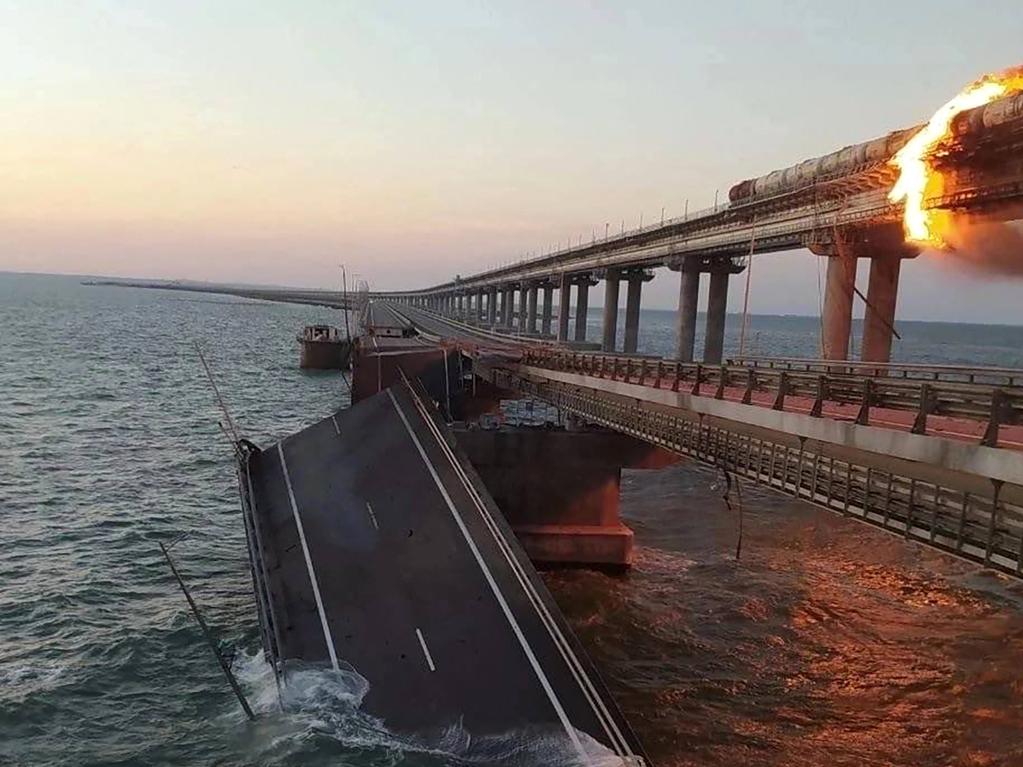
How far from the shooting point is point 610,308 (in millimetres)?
87875

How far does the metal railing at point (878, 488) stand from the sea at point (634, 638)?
643cm

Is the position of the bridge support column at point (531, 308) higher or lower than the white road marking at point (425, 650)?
higher

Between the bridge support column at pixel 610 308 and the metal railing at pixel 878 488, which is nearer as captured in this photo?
the metal railing at pixel 878 488

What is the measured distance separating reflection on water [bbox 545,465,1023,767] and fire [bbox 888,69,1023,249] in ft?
44.9

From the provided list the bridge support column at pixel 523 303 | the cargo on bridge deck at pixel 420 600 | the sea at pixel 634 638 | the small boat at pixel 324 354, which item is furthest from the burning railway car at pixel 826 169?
the bridge support column at pixel 523 303

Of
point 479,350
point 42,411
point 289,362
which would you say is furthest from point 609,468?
point 289,362

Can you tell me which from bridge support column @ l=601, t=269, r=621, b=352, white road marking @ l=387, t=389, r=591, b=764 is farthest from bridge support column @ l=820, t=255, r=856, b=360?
bridge support column @ l=601, t=269, r=621, b=352

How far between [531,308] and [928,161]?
10800 centimetres

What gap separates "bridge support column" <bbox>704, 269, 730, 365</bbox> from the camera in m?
61.5

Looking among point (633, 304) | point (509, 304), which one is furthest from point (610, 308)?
point (509, 304)

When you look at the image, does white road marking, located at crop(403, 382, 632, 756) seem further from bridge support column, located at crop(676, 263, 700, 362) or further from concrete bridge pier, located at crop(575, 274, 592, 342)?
concrete bridge pier, located at crop(575, 274, 592, 342)

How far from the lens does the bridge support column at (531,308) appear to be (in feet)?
457

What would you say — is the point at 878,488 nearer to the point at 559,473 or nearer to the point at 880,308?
the point at 559,473

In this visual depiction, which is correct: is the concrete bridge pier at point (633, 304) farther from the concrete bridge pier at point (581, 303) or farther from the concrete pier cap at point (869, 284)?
the concrete pier cap at point (869, 284)
